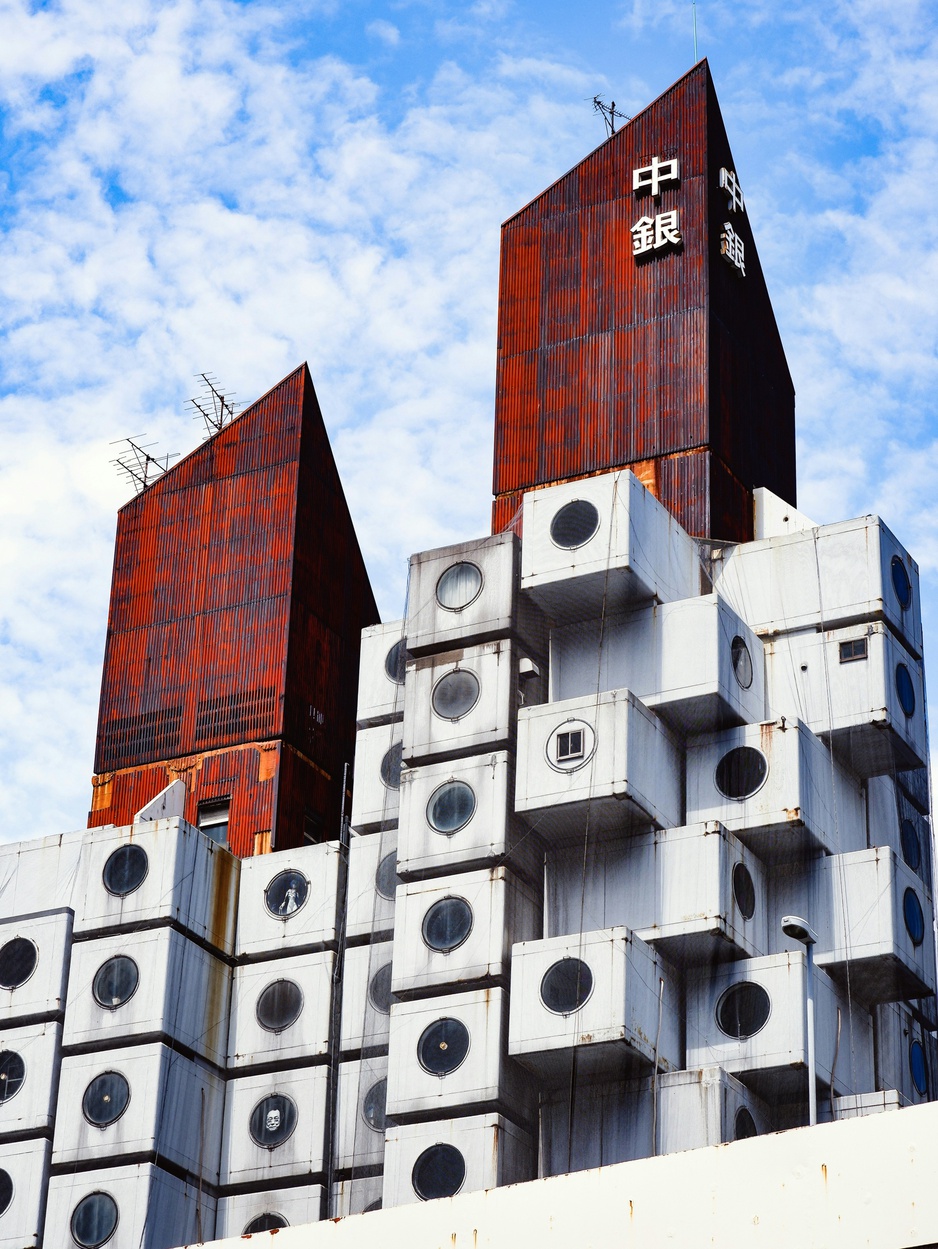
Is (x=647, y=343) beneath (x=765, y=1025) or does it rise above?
above

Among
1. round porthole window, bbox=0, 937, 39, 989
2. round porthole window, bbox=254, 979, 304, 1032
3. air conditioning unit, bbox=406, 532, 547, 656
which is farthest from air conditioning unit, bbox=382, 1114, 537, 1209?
round porthole window, bbox=0, 937, 39, 989

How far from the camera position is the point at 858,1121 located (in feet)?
94.8

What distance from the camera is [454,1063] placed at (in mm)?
53531

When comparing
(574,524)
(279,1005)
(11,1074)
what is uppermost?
(574,524)

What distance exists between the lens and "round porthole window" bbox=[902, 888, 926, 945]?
56.1m

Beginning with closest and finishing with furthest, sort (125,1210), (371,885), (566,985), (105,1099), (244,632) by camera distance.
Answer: (566,985), (125,1210), (105,1099), (371,885), (244,632)

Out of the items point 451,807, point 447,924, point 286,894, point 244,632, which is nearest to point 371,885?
point 286,894

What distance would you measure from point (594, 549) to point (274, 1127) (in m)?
19.4

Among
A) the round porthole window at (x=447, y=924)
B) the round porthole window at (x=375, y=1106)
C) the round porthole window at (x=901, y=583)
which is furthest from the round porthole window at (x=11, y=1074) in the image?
the round porthole window at (x=901, y=583)

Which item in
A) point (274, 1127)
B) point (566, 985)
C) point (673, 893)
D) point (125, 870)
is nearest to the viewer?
point (566, 985)

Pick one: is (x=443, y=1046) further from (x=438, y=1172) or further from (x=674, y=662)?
(x=674, y=662)

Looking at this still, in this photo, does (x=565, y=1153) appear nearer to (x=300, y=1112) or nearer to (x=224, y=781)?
(x=300, y=1112)

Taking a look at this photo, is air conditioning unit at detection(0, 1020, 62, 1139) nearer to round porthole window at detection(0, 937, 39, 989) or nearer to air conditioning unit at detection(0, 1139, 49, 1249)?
air conditioning unit at detection(0, 1139, 49, 1249)

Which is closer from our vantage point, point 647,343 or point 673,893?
point 673,893
